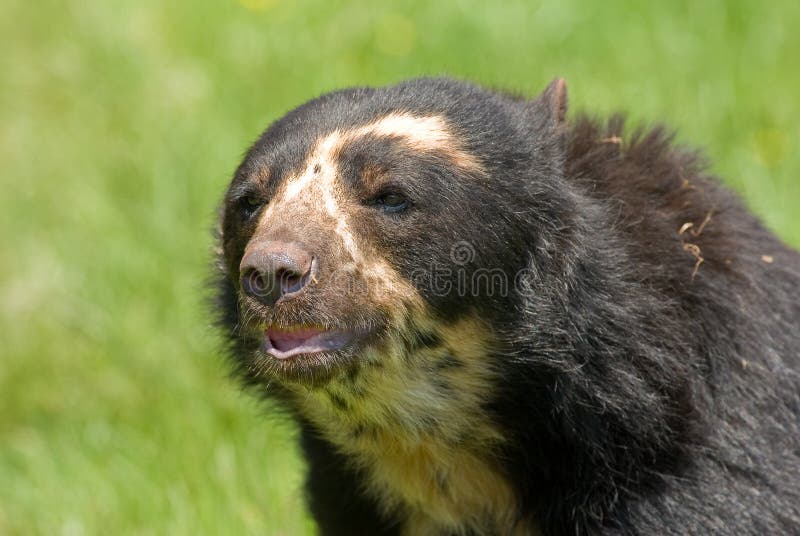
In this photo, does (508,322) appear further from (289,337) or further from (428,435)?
(289,337)

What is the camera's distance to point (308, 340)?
3.96 metres

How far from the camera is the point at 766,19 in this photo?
324 inches

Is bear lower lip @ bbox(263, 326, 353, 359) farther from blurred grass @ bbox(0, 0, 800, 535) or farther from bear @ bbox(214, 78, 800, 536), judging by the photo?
blurred grass @ bbox(0, 0, 800, 535)

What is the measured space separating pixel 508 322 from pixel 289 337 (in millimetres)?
A: 729

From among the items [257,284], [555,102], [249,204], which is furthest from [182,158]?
[257,284]

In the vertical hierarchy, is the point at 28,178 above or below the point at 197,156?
below

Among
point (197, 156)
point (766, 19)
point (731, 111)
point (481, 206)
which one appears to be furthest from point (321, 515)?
point (766, 19)

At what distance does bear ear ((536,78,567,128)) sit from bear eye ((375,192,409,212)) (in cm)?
76

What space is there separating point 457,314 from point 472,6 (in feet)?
16.6

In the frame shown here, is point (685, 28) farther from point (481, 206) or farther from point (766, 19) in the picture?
point (481, 206)

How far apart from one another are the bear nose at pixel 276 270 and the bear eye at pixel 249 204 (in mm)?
379

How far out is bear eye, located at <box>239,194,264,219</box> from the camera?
4.18m

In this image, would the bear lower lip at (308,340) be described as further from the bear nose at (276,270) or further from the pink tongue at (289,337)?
the bear nose at (276,270)

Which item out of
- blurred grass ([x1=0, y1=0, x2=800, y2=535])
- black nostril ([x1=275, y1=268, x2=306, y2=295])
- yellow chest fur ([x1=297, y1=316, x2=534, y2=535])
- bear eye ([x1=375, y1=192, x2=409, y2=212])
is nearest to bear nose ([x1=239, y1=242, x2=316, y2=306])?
black nostril ([x1=275, y1=268, x2=306, y2=295])
